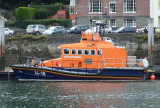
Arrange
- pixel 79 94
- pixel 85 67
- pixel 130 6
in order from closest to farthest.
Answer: pixel 79 94 < pixel 85 67 < pixel 130 6

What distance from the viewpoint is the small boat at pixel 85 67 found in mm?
31750

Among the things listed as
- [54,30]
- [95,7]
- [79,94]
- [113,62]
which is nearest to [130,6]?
[95,7]

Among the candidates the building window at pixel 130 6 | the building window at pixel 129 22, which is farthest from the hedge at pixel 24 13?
the building window at pixel 130 6

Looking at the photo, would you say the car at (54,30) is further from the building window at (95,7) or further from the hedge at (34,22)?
the hedge at (34,22)

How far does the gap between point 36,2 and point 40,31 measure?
707 inches

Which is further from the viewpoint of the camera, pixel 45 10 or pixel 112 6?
pixel 45 10

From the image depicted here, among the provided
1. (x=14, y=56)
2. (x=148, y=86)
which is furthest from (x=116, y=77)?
(x=14, y=56)

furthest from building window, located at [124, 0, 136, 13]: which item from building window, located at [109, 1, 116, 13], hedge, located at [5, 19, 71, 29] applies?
hedge, located at [5, 19, 71, 29]

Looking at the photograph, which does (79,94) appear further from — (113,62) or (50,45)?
(50,45)

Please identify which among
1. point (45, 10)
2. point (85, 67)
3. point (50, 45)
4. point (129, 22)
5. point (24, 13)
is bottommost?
point (85, 67)

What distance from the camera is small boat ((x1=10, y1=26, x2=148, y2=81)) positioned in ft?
104

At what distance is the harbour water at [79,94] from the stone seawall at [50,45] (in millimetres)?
7312

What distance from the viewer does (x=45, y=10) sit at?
2431 inches

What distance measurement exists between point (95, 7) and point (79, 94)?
27.6m
